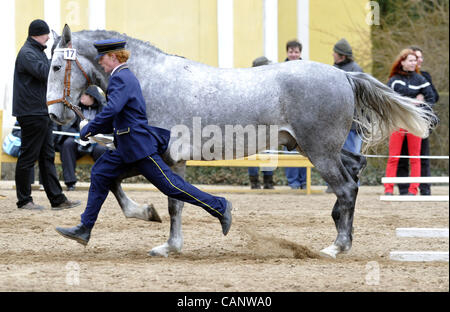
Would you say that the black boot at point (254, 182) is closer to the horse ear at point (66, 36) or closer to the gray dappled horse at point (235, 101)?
the gray dappled horse at point (235, 101)

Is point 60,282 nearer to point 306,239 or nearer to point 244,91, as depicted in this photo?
point 244,91

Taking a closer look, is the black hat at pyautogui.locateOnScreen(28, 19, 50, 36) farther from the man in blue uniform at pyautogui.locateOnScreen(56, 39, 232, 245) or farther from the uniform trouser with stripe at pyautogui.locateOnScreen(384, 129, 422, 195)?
the uniform trouser with stripe at pyautogui.locateOnScreen(384, 129, 422, 195)

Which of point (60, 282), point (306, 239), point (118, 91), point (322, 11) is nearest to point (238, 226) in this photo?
point (306, 239)

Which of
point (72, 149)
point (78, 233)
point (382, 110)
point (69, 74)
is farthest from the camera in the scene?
point (72, 149)

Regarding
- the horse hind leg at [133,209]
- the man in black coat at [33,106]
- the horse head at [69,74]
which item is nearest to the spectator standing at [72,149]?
the man in black coat at [33,106]

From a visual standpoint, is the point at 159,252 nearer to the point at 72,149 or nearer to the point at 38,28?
the point at 38,28

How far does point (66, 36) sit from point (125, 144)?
1.21 meters

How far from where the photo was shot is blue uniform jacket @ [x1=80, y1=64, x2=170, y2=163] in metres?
6.53

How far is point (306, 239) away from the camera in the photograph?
8.12m

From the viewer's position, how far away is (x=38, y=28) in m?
9.55

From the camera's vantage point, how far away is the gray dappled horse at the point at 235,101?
6988 mm

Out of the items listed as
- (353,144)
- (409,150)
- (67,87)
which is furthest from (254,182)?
(67,87)
